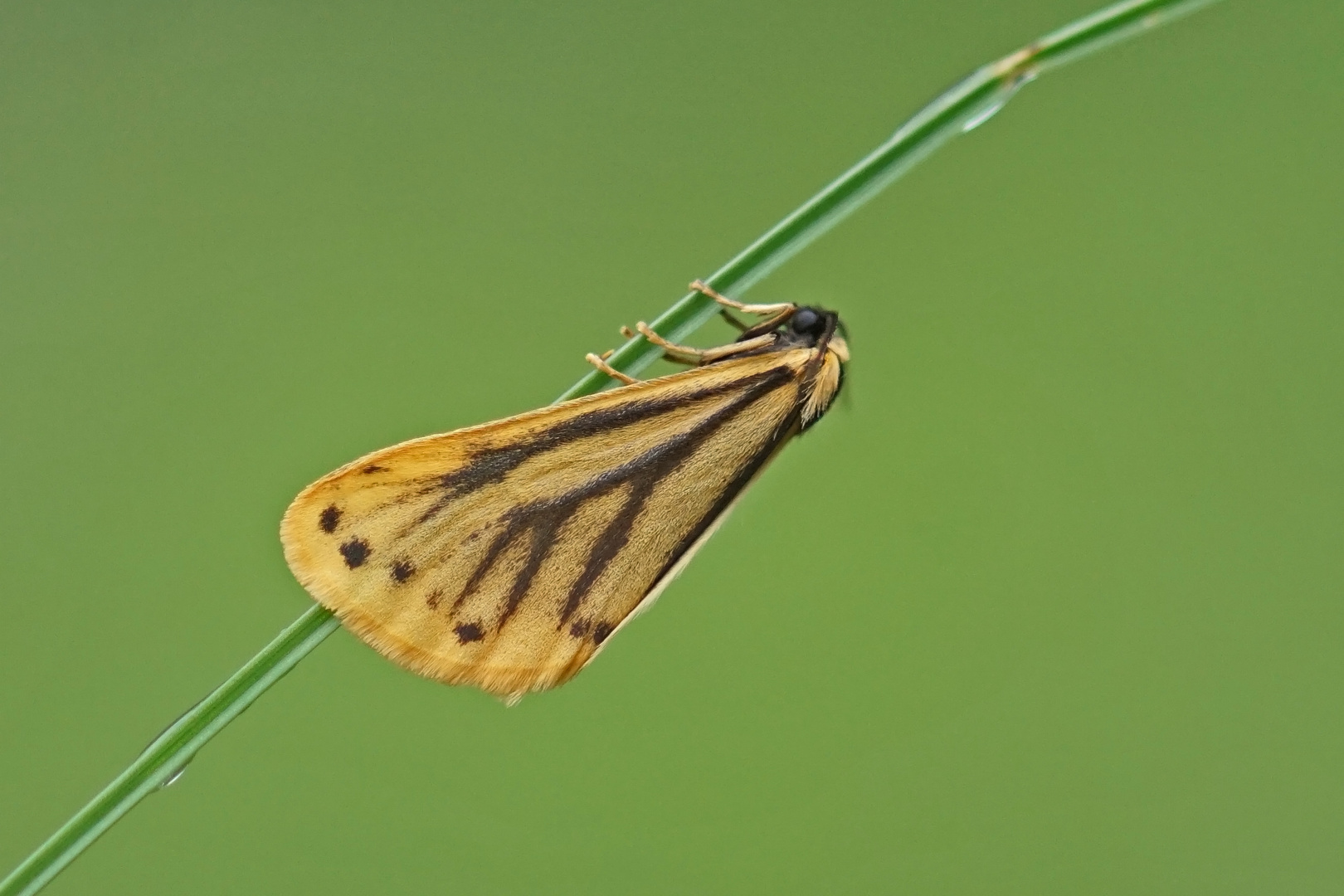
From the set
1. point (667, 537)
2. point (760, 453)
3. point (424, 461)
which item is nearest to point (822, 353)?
→ point (760, 453)

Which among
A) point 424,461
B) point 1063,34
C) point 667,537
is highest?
point 424,461

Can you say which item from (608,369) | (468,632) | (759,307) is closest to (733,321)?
(759,307)

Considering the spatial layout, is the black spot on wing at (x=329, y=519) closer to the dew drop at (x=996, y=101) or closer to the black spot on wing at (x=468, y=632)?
the black spot on wing at (x=468, y=632)

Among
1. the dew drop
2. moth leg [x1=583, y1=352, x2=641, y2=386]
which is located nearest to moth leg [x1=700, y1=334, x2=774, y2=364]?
moth leg [x1=583, y1=352, x2=641, y2=386]

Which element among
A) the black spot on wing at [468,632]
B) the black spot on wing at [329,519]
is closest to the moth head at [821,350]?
the black spot on wing at [468,632]

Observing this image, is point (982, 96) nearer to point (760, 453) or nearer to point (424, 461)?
point (760, 453)

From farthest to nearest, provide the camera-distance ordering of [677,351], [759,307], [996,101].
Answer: [759,307], [677,351], [996,101]

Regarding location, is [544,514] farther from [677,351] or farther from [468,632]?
[677,351]
